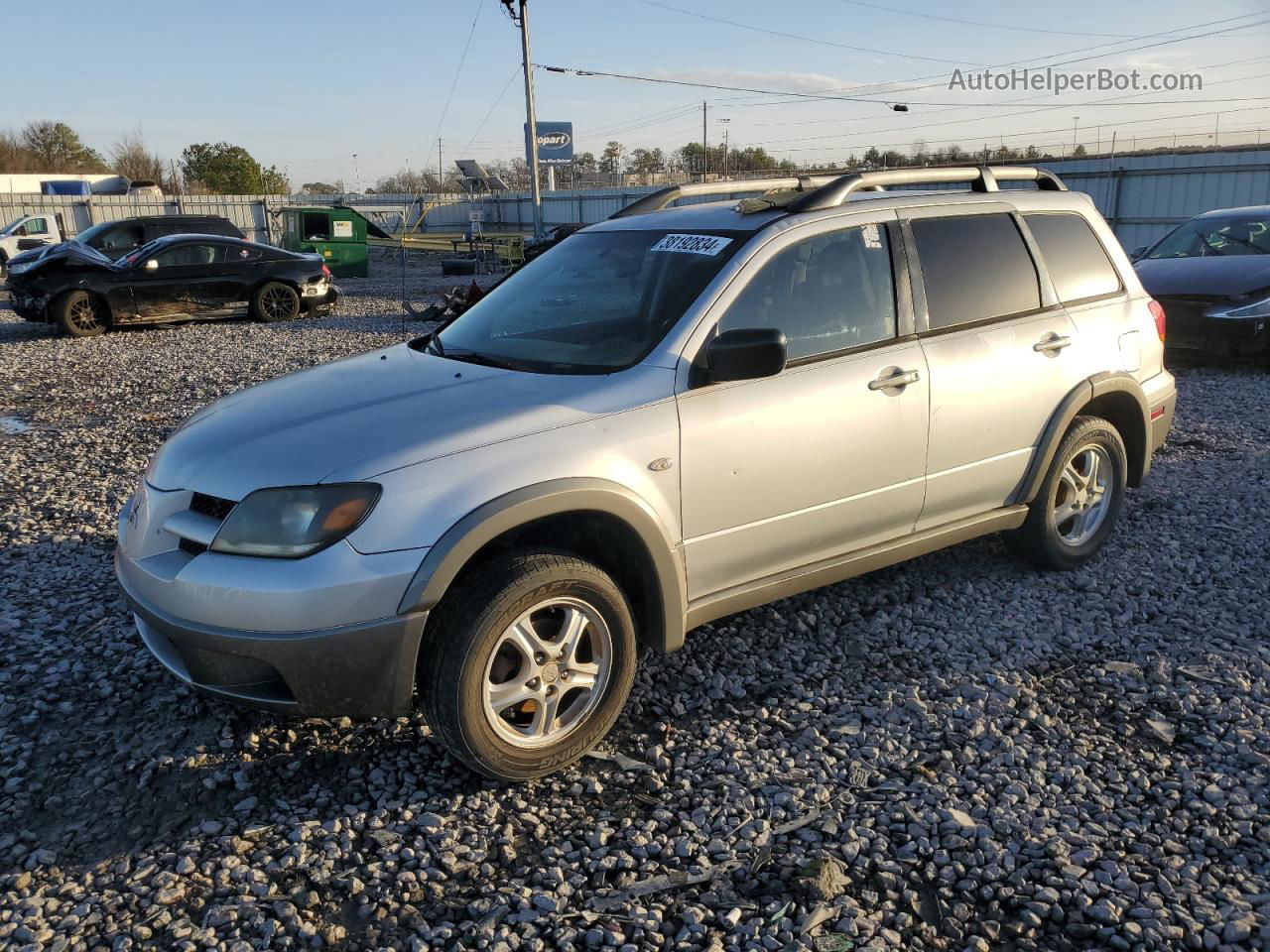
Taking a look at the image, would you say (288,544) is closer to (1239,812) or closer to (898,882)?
(898,882)

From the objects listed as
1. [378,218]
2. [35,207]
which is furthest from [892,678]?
[378,218]

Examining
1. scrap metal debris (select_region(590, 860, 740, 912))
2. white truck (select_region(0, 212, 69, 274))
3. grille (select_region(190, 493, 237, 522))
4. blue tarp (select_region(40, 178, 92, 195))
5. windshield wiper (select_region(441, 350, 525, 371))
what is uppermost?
blue tarp (select_region(40, 178, 92, 195))

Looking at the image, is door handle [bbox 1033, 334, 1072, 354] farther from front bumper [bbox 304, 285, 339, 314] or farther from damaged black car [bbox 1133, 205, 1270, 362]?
front bumper [bbox 304, 285, 339, 314]

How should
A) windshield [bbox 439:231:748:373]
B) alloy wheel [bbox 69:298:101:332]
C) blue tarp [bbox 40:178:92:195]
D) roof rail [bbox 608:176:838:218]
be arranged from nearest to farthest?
windshield [bbox 439:231:748:373] < roof rail [bbox 608:176:838:218] < alloy wheel [bbox 69:298:101:332] < blue tarp [bbox 40:178:92:195]

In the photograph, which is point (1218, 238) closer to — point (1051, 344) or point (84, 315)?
point (1051, 344)

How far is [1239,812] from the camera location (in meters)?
3.04

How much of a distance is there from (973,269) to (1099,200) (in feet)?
86.9

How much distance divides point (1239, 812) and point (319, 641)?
9.57 feet

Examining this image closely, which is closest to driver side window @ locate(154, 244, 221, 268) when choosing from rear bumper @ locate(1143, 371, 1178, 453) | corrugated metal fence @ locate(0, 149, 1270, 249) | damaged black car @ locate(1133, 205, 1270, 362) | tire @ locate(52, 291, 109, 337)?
tire @ locate(52, 291, 109, 337)

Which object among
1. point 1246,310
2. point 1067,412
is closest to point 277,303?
point 1246,310

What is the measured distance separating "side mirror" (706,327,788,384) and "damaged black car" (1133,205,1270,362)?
8.62 metres

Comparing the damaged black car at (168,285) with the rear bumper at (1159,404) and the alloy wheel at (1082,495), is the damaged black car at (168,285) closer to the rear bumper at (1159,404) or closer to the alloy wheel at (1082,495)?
the alloy wheel at (1082,495)

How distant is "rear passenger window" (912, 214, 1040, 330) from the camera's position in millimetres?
4234

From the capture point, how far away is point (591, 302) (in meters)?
4.20
